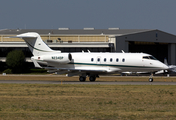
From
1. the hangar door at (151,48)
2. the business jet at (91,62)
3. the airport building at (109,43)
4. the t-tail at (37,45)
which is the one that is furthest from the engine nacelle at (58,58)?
the hangar door at (151,48)

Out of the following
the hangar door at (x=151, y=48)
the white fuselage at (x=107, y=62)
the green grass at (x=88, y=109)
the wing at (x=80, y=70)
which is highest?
the hangar door at (x=151, y=48)

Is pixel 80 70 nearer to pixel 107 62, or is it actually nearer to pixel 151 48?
pixel 107 62

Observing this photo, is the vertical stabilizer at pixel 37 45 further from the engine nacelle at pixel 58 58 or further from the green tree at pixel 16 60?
the green tree at pixel 16 60

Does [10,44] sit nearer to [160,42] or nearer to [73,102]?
[160,42]

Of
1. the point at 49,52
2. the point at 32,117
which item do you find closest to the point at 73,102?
the point at 32,117

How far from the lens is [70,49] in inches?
3157

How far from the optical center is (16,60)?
263 ft

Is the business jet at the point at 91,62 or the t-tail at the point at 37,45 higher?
the t-tail at the point at 37,45

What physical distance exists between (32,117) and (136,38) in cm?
6910

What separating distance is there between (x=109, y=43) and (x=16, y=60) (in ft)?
76.1

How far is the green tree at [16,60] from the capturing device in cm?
8044

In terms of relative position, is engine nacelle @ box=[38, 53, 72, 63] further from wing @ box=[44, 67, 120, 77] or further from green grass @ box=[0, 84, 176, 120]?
green grass @ box=[0, 84, 176, 120]

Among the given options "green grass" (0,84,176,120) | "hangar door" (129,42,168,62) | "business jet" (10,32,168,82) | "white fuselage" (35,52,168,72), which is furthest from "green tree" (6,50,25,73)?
"green grass" (0,84,176,120)

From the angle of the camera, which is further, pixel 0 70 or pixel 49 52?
pixel 0 70
